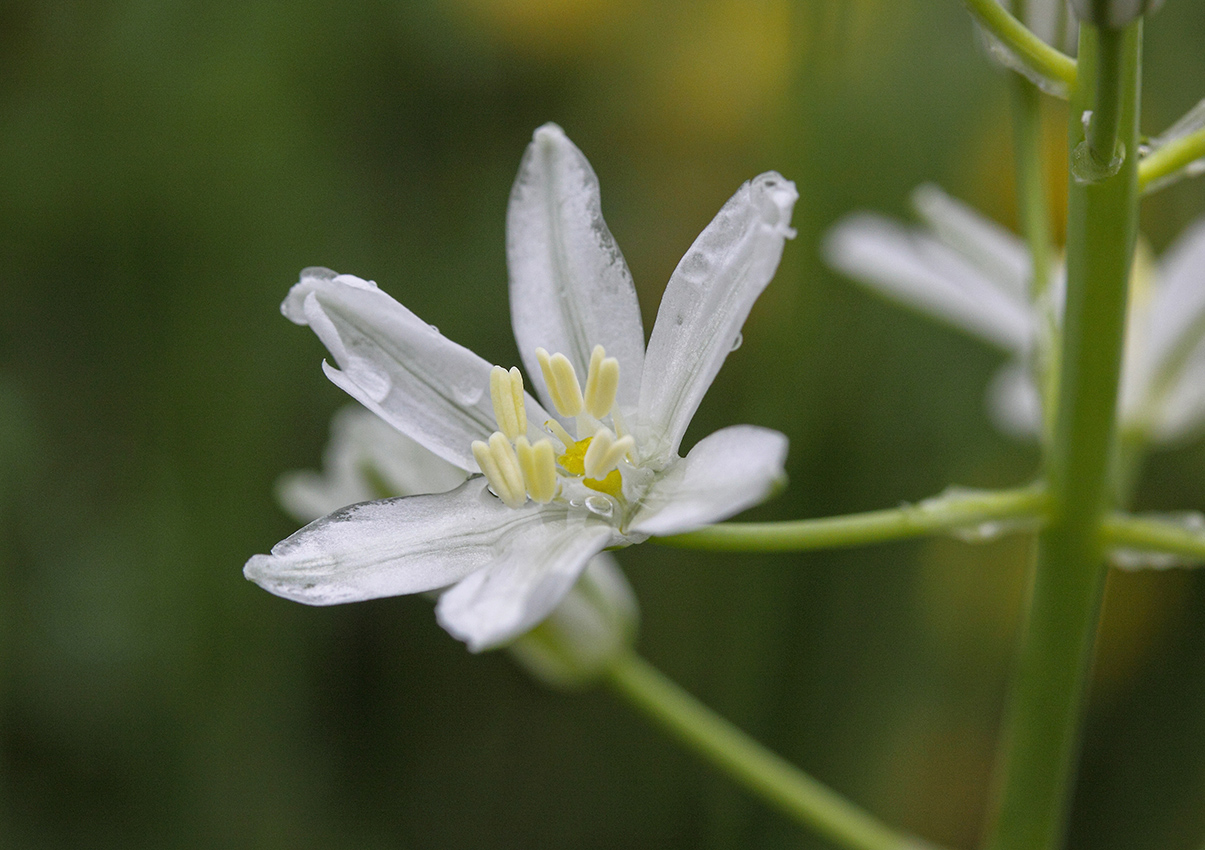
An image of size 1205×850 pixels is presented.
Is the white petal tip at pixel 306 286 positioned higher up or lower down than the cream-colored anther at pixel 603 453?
higher up

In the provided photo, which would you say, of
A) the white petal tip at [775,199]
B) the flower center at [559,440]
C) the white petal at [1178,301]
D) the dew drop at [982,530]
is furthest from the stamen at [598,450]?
the white petal at [1178,301]

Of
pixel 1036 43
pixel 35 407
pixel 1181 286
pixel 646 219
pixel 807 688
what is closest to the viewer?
pixel 1036 43

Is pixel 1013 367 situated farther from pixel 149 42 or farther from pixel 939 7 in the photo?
pixel 149 42

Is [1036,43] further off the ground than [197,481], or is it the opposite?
[1036,43]

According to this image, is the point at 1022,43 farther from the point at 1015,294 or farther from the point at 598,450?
the point at 1015,294

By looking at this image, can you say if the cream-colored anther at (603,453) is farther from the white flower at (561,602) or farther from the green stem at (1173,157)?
the green stem at (1173,157)

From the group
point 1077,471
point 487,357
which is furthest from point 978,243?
point 487,357

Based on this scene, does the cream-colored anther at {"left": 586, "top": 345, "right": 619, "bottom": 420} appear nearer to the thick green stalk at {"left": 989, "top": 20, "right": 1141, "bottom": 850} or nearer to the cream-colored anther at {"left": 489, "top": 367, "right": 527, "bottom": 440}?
the cream-colored anther at {"left": 489, "top": 367, "right": 527, "bottom": 440}

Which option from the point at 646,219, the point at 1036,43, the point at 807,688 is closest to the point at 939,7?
the point at 646,219
